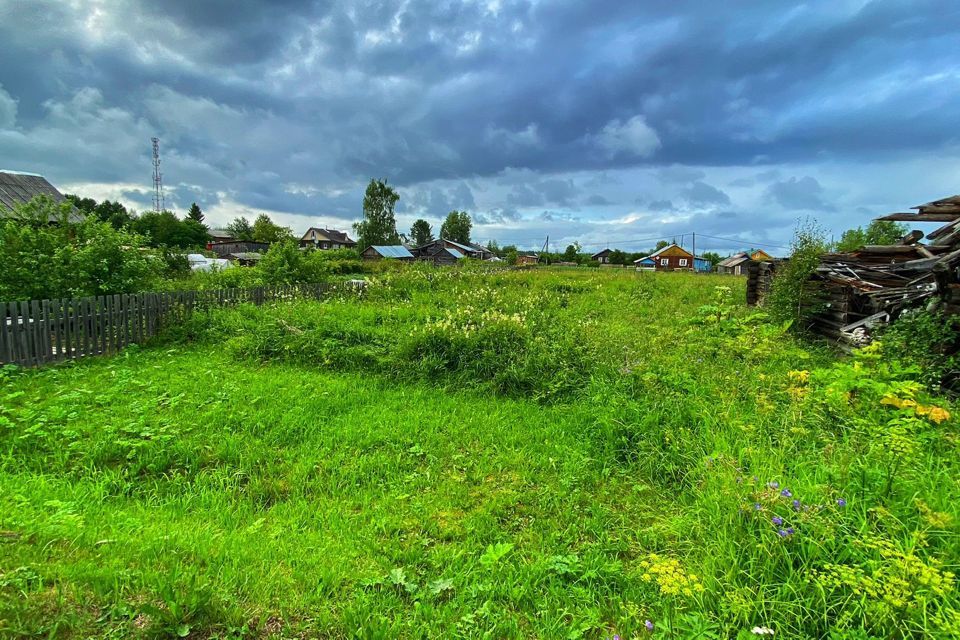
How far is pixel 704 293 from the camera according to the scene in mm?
16531

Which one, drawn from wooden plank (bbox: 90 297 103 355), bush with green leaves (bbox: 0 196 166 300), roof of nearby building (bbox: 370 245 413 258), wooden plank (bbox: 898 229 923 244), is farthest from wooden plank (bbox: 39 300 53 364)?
roof of nearby building (bbox: 370 245 413 258)

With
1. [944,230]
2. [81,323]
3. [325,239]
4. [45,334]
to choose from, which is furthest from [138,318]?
[325,239]

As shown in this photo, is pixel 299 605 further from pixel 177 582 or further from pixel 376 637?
pixel 177 582

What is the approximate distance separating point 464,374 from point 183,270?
23.4 metres

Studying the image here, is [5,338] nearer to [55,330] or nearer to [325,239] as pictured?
[55,330]

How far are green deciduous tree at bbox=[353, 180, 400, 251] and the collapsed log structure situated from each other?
58227 mm

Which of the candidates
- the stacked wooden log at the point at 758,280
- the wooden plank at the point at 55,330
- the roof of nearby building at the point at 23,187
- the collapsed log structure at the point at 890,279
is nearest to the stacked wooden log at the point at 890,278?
the collapsed log structure at the point at 890,279

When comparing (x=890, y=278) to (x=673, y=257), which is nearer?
(x=890, y=278)

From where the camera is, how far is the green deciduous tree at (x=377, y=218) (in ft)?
199

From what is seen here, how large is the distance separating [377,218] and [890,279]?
6032 cm

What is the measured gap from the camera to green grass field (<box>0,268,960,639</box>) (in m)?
2.09

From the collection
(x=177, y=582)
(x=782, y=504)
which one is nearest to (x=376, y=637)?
(x=177, y=582)

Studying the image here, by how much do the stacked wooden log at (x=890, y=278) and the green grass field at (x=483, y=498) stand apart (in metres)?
1.29

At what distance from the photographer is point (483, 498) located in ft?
11.6
